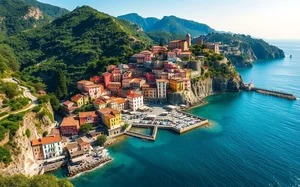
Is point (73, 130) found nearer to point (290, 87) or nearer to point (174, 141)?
point (174, 141)

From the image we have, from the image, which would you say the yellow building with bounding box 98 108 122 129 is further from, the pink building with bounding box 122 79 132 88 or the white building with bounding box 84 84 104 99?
the pink building with bounding box 122 79 132 88

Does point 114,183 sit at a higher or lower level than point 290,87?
lower

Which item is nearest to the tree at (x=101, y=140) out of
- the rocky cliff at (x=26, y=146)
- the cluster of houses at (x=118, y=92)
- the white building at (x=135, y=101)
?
the cluster of houses at (x=118, y=92)

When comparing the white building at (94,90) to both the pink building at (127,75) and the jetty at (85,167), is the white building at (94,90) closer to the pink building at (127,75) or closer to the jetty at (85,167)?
the pink building at (127,75)

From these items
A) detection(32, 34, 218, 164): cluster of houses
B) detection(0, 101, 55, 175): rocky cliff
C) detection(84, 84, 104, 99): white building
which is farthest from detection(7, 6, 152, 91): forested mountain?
detection(0, 101, 55, 175): rocky cliff

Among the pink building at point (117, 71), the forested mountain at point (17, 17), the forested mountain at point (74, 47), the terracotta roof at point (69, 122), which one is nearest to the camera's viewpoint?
the terracotta roof at point (69, 122)

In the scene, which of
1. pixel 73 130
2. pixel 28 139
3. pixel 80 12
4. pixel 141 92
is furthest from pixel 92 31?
pixel 28 139

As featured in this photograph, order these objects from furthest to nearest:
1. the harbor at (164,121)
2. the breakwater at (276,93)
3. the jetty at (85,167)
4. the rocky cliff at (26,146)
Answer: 1. the breakwater at (276,93)
2. the harbor at (164,121)
3. the jetty at (85,167)
4. the rocky cliff at (26,146)
